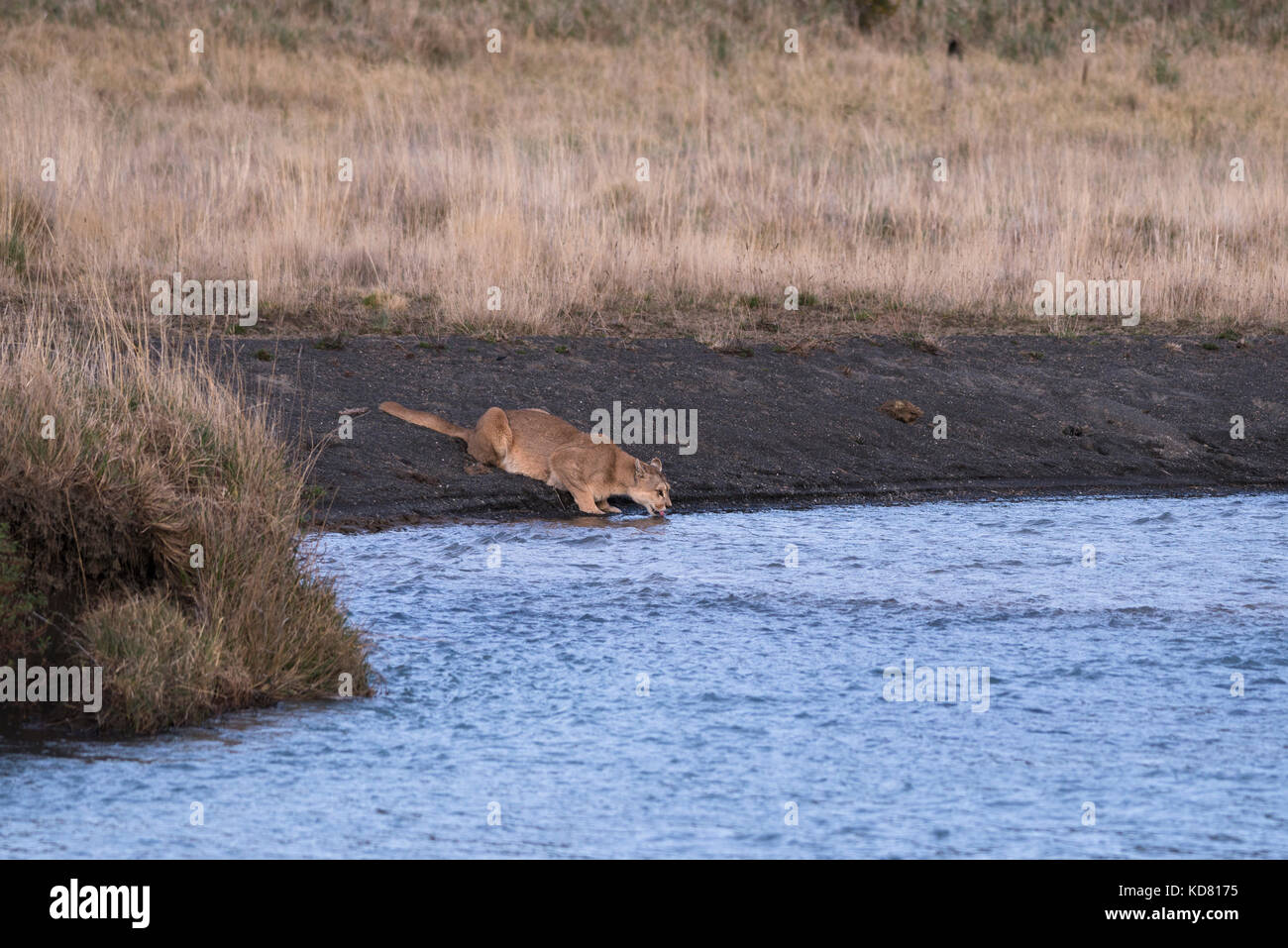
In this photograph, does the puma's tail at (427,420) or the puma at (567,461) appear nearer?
the puma at (567,461)

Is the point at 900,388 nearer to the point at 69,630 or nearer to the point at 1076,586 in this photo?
the point at 1076,586

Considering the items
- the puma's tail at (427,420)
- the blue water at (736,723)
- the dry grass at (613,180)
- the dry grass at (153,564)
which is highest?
the dry grass at (613,180)

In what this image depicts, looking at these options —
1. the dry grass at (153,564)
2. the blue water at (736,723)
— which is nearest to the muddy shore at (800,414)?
the blue water at (736,723)

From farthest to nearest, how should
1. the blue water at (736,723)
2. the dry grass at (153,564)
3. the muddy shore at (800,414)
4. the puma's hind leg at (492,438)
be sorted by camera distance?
the muddy shore at (800,414), the puma's hind leg at (492,438), the dry grass at (153,564), the blue water at (736,723)

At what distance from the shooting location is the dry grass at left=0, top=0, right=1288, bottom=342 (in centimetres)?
1530

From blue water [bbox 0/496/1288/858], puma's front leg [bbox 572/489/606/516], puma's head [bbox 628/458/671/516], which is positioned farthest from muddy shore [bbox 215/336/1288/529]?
blue water [bbox 0/496/1288/858]

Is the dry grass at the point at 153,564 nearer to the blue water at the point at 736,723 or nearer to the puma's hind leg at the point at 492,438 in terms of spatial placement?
the blue water at the point at 736,723

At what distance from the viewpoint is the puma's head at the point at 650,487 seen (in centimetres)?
1109

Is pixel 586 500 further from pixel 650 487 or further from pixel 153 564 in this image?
pixel 153 564

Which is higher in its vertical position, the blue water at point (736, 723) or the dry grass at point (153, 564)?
the dry grass at point (153, 564)

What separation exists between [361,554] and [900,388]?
5647 millimetres

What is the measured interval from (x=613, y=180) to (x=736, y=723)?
12.5m

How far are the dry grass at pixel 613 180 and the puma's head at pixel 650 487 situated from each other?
11.6ft

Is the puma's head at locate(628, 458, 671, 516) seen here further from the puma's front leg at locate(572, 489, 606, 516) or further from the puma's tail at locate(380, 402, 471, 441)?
the puma's tail at locate(380, 402, 471, 441)
